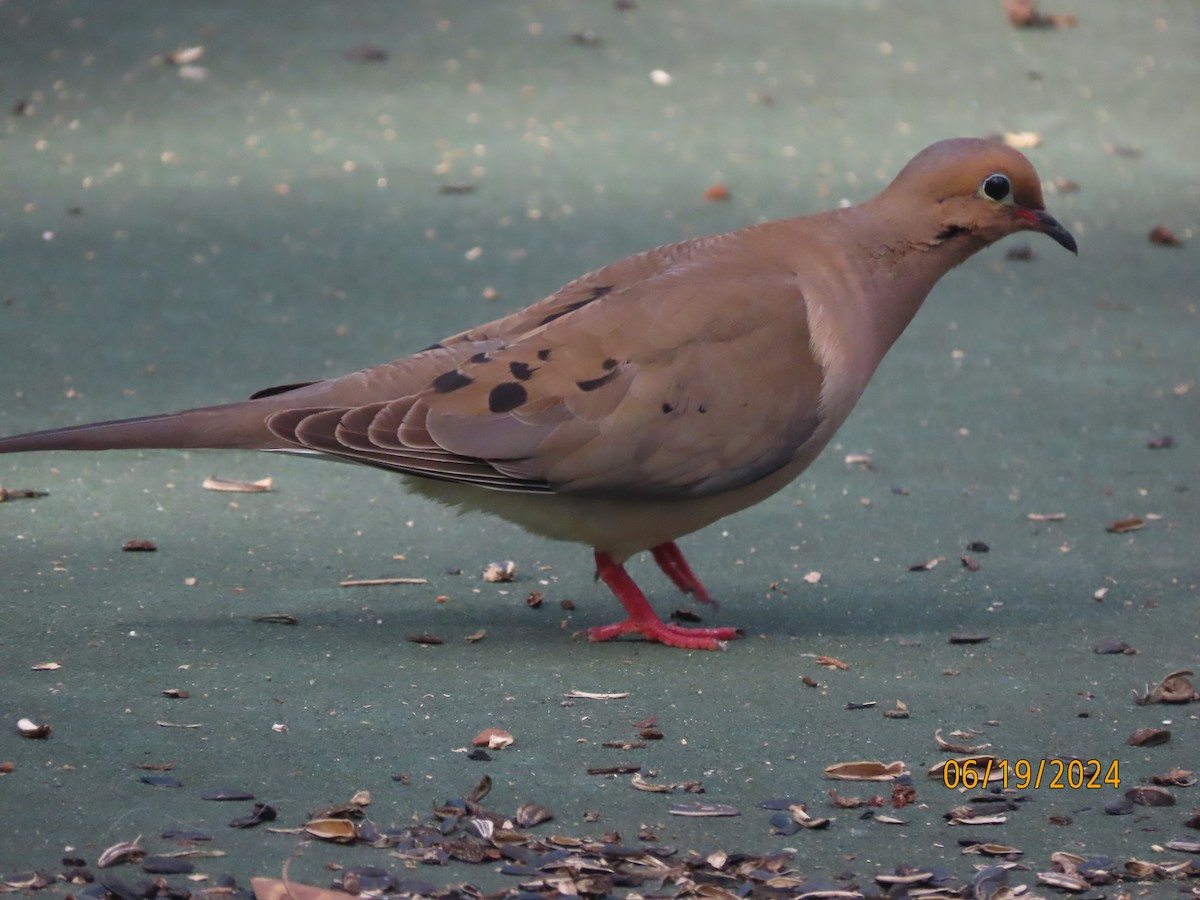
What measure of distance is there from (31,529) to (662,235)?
320 cm

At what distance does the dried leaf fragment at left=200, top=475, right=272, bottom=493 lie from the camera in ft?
14.9

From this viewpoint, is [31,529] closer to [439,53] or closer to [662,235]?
[662,235]

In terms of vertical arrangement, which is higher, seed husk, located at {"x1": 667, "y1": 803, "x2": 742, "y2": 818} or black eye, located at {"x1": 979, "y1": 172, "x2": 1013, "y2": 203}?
black eye, located at {"x1": 979, "y1": 172, "x2": 1013, "y2": 203}

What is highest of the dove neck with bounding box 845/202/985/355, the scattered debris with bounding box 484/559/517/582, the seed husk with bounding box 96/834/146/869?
the dove neck with bounding box 845/202/985/355

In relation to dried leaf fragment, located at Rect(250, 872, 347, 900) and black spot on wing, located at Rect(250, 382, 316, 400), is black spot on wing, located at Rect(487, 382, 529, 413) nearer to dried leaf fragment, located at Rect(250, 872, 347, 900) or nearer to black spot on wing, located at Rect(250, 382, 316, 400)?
black spot on wing, located at Rect(250, 382, 316, 400)

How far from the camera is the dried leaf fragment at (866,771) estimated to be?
3.02 m

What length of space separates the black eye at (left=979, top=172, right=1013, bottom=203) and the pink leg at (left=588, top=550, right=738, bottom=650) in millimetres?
1127

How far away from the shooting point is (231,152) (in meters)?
7.22

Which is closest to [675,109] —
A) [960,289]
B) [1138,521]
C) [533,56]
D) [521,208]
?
[533,56]

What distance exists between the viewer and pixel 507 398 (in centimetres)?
349

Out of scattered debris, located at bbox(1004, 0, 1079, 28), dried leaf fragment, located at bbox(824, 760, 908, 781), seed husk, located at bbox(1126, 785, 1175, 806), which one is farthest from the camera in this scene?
scattered debris, located at bbox(1004, 0, 1079, 28)

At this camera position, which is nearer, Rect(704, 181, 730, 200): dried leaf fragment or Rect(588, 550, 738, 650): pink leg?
Rect(588, 550, 738, 650): pink leg

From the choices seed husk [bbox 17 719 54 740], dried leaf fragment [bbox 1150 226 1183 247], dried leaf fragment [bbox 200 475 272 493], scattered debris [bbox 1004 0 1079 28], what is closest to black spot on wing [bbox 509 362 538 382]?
seed husk [bbox 17 719 54 740]

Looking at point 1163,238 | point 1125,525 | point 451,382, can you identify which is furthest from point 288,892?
point 1163,238
